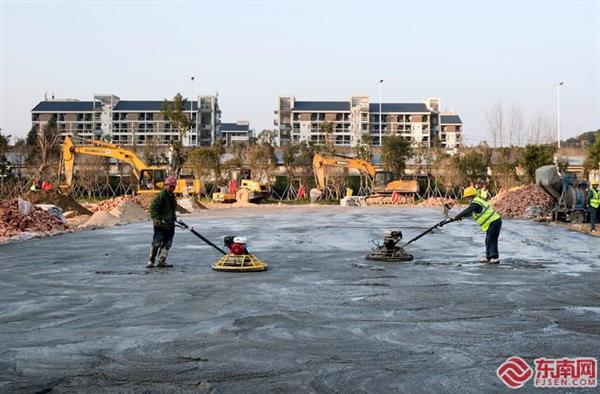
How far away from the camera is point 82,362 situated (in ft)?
19.2

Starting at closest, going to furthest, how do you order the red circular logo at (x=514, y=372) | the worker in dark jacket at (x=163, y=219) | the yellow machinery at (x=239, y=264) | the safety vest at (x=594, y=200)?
the red circular logo at (x=514, y=372), the yellow machinery at (x=239, y=264), the worker in dark jacket at (x=163, y=219), the safety vest at (x=594, y=200)

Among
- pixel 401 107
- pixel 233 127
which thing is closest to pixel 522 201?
pixel 401 107

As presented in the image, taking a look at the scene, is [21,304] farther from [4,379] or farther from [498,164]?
[498,164]

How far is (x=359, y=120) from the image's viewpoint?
110m

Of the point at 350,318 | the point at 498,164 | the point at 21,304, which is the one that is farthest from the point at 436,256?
the point at 498,164

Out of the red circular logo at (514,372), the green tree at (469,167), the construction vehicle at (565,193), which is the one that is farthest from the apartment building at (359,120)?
the red circular logo at (514,372)

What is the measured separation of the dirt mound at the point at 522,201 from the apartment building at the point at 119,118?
76716 millimetres

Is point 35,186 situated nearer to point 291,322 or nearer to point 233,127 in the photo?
point 291,322

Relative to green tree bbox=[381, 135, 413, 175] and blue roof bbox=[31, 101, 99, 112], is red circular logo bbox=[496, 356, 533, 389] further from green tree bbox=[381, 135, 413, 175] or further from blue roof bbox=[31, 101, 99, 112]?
blue roof bbox=[31, 101, 99, 112]

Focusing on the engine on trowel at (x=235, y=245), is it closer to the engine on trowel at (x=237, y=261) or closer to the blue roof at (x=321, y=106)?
the engine on trowel at (x=237, y=261)

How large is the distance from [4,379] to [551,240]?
53.5 ft

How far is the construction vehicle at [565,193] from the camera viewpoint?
2561cm

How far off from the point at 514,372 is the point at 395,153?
59.8 meters

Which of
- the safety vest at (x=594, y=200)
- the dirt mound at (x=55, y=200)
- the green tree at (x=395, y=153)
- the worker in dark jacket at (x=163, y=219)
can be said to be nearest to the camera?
the worker in dark jacket at (x=163, y=219)
